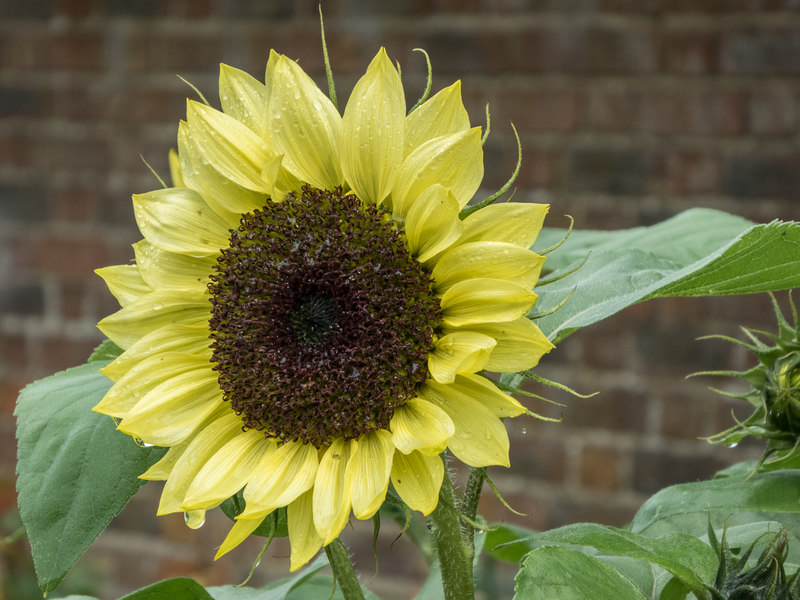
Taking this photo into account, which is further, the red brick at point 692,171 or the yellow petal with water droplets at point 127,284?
the red brick at point 692,171

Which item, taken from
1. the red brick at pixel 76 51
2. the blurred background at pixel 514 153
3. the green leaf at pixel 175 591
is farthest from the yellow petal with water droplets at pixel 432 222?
the red brick at pixel 76 51

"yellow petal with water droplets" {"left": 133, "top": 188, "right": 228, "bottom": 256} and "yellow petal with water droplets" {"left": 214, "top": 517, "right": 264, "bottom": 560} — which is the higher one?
"yellow petal with water droplets" {"left": 133, "top": 188, "right": 228, "bottom": 256}

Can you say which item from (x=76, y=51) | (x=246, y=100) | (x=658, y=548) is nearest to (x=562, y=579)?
(x=658, y=548)

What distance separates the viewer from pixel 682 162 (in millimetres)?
1462

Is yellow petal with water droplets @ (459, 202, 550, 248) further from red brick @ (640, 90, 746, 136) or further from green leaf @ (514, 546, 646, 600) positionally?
red brick @ (640, 90, 746, 136)

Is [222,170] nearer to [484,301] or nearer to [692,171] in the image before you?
[484,301]

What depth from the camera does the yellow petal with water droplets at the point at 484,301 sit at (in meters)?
0.37

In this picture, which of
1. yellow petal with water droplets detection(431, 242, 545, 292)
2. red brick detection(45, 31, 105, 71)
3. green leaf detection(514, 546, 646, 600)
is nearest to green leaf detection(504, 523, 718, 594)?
green leaf detection(514, 546, 646, 600)

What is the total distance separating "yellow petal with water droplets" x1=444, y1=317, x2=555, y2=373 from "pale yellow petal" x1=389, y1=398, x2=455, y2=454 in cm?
3

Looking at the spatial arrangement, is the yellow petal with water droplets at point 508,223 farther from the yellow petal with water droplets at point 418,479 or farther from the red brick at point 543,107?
the red brick at point 543,107

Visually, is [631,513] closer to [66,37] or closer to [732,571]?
[732,571]

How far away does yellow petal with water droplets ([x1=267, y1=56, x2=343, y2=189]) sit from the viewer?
417mm

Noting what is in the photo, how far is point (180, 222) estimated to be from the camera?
0.44 meters

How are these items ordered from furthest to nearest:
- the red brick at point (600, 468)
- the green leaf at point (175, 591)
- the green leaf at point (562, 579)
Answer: the red brick at point (600, 468), the green leaf at point (175, 591), the green leaf at point (562, 579)
